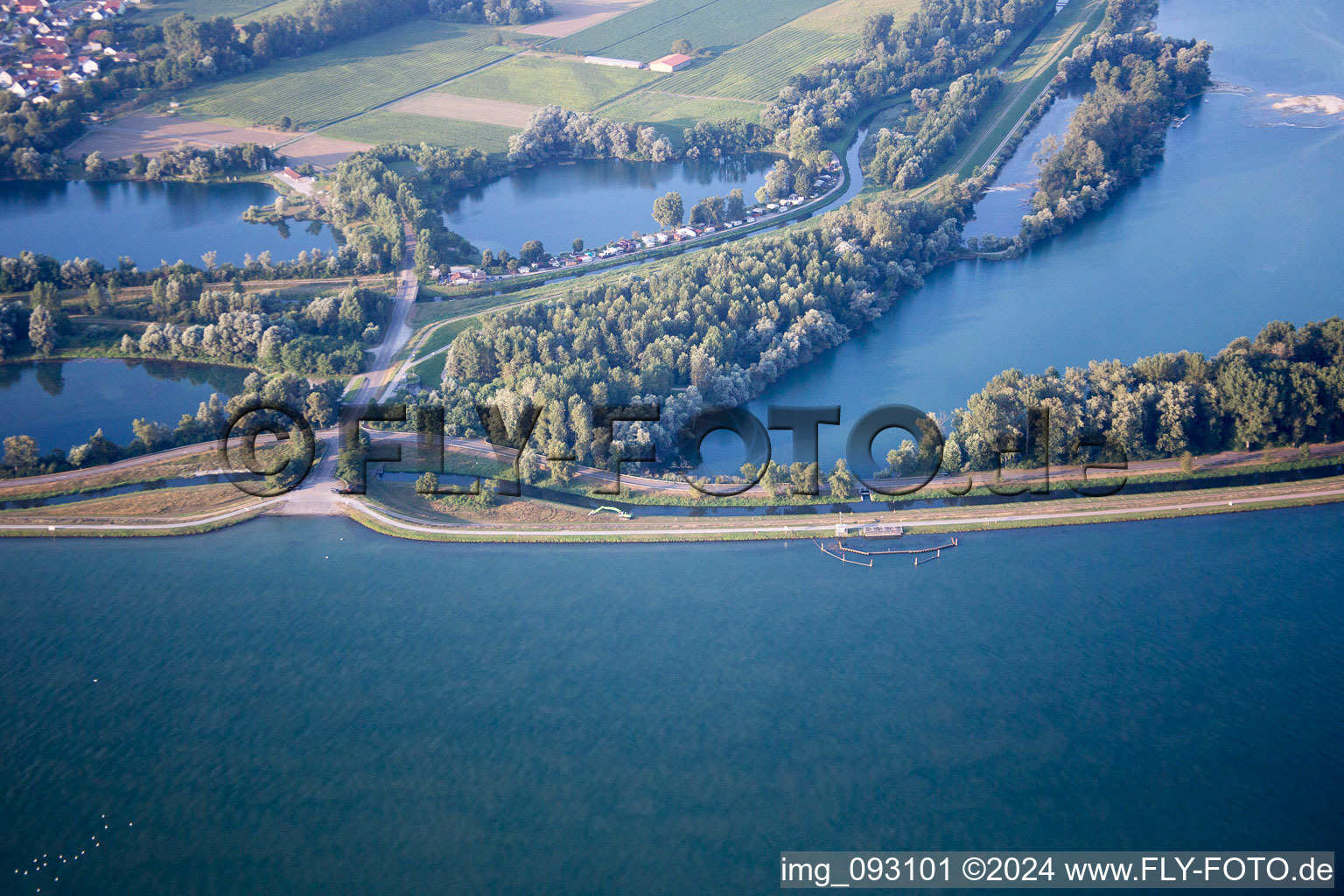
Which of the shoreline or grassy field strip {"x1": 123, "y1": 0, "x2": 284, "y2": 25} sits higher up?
grassy field strip {"x1": 123, "y1": 0, "x2": 284, "y2": 25}

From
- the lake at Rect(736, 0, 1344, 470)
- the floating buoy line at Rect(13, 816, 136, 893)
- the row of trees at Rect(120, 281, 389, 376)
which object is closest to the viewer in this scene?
the floating buoy line at Rect(13, 816, 136, 893)

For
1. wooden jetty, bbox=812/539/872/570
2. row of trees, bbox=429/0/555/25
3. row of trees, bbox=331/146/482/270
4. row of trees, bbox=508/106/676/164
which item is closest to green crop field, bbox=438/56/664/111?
row of trees, bbox=508/106/676/164

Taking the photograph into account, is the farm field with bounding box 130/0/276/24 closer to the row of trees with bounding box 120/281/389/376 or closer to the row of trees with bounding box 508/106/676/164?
the row of trees with bounding box 508/106/676/164

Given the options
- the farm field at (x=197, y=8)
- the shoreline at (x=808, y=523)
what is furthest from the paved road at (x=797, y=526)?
the farm field at (x=197, y=8)

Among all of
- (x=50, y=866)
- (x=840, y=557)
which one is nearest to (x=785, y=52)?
(x=840, y=557)

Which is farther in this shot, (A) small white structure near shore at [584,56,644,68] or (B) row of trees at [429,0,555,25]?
(B) row of trees at [429,0,555,25]

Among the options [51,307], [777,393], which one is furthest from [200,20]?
[777,393]

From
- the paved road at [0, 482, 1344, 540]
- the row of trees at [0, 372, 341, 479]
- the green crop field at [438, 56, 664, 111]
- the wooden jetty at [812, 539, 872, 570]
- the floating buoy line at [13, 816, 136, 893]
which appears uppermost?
the green crop field at [438, 56, 664, 111]

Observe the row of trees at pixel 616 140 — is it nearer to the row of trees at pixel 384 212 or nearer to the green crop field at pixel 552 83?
the green crop field at pixel 552 83
